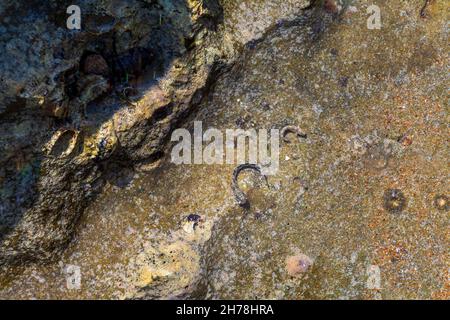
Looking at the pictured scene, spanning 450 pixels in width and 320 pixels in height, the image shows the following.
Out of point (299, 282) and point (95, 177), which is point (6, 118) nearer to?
point (95, 177)

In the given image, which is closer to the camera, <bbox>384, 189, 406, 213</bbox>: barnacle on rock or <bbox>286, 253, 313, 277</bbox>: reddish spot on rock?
<bbox>286, 253, 313, 277</bbox>: reddish spot on rock

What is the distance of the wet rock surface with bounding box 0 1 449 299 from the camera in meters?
6.05

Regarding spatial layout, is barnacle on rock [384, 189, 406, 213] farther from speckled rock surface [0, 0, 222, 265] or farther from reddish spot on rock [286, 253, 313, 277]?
speckled rock surface [0, 0, 222, 265]

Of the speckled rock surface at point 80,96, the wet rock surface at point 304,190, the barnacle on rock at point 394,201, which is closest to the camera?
the speckled rock surface at point 80,96

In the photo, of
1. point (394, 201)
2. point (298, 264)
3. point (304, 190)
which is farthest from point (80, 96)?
point (394, 201)

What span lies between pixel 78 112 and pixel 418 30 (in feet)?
15.6

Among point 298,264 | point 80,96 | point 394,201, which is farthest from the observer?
point 394,201

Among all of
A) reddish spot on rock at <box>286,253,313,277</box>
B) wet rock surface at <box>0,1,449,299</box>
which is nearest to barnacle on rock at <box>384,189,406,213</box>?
wet rock surface at <box>0,1,449,299</box>

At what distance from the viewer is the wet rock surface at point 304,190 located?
238 inches

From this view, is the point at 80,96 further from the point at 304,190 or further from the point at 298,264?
the point at 298,264

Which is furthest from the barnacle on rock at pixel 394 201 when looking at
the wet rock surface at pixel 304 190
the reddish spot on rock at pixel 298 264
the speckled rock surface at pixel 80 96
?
the speckled rock surface at pixel 80 96

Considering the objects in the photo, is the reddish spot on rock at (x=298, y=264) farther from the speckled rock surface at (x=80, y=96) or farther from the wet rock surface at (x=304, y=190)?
the speckled rock surface at (x=80, y=96)

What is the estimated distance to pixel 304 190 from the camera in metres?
6.23

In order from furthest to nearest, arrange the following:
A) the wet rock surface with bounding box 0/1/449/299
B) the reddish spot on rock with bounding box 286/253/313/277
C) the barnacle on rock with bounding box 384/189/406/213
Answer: the barnacle on rock with bounding box 384/189/406/213 → the reddish spot on rock with bounding box 286/253/313/277 → the wet rock surface with bounding box 0/1/449/299
